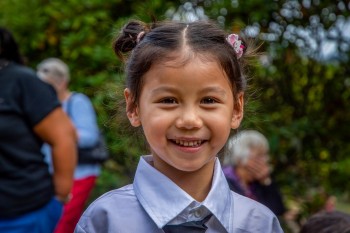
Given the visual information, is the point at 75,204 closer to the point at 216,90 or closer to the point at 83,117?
the point at 83,117

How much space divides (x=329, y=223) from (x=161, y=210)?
1159 millimetres

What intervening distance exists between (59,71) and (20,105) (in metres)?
1.85

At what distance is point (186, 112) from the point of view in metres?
2.45

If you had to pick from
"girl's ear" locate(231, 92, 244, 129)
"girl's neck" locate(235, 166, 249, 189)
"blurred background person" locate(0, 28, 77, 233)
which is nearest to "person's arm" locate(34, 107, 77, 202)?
→ "blurred background person" locate(0, 28, 77, 233)

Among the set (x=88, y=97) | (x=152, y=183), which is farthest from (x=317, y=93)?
(x=152, y=183)

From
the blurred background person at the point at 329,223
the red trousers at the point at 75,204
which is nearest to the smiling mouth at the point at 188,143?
the blurred background person at the point at 329,223

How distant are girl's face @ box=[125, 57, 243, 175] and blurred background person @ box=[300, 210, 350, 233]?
1.01 metres

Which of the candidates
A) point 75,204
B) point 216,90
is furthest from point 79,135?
point 216,90

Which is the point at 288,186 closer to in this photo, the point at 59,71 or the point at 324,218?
the point at 59,71

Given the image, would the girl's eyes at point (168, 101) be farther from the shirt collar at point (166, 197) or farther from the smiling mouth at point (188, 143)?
the shirt collar at point (166, 197)

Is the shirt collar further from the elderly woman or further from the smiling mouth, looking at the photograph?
the elderly woman

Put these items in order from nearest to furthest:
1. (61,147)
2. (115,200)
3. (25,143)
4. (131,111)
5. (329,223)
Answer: (115,200)
(131,111)
(329,223)
(25,143)
(61,147)

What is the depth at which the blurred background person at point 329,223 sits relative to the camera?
3418mm

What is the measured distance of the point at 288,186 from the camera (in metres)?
6.53
